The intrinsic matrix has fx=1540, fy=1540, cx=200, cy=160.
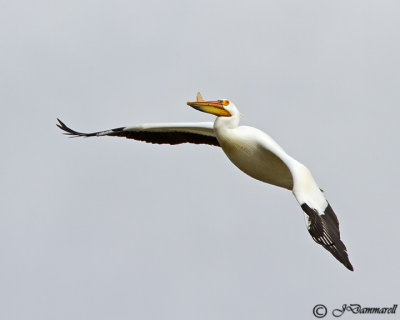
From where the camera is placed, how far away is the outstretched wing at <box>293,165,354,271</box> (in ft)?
80.7

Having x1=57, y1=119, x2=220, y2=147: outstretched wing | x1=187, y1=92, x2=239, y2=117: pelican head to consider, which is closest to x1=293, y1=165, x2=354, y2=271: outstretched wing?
x1=187, y1=92, x2=239, y2=117: pelican head

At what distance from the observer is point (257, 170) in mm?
27922

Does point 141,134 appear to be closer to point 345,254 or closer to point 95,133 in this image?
point 95,133

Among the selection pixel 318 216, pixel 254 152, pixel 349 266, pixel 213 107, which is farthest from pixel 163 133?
pixel 349 266

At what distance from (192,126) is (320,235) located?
585 cm

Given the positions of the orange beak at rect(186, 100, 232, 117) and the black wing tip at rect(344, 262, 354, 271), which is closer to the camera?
the black wing tip at rect(344, 262, 354, 271)

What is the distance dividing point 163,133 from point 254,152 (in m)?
3.50

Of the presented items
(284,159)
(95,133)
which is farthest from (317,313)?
(95,133)

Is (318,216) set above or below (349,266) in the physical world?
above

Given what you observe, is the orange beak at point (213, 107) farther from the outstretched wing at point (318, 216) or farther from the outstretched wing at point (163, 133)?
the outstretched wing at point (318, 216)

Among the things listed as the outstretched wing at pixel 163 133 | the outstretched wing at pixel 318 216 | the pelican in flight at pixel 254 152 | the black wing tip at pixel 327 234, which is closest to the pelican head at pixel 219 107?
the pelican in flight at pixel 254 152

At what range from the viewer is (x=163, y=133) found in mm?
30750

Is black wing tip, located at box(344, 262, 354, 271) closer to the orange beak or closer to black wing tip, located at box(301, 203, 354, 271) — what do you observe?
black wing tip, located at box(301, 203, 354, 271)

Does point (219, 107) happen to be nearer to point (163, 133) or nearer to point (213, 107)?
point (213, 107)
